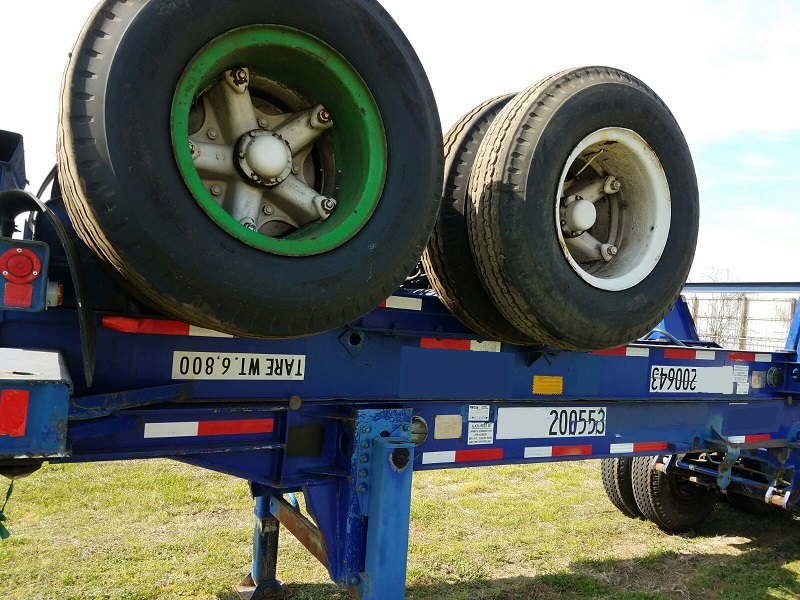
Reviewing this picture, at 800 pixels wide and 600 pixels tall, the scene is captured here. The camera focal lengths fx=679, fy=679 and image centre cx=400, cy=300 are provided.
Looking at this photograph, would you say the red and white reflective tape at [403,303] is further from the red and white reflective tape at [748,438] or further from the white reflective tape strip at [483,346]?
the red and white reflective tape at [748,438]

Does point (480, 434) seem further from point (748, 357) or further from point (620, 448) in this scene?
point (748, 357)

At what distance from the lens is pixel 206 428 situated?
249 cm

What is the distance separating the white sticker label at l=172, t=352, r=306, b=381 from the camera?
241 centimetres

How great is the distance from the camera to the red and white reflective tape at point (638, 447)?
3.50 metres

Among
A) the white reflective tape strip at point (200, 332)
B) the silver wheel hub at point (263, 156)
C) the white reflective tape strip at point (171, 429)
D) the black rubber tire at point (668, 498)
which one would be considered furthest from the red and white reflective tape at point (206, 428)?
the black rubber tire at point (668, 498)

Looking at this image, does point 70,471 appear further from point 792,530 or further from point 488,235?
point 792,530

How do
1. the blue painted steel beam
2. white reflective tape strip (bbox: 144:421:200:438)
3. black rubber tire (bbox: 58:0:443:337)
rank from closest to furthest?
1. black rubber tire (bbox: 58:0:443:337)
2. white reflective tape strip (bbox: 144:421:200:438)
3. the blue painted steel beam

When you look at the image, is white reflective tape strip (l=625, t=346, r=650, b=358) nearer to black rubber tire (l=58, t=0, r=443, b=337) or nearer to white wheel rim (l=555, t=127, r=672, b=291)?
white wheel rim (l=555, t=127, r=672, b=291)

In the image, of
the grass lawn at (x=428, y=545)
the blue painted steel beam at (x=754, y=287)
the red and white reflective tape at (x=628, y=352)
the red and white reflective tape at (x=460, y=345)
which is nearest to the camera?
the red and white reflective tape at (x=460, y=345)

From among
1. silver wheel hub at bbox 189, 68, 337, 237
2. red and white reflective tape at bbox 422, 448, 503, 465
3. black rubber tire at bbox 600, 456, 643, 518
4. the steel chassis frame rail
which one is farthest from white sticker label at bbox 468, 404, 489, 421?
black rubber tire at bbox 600, 456, 643, 518

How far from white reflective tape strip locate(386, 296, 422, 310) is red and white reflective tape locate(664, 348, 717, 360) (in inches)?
60.6

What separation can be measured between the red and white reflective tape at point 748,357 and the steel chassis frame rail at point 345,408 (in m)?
0.32

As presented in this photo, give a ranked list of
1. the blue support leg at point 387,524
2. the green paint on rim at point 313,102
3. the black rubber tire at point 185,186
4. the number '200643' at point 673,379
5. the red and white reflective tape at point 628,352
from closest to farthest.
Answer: the black rubber tire at point 185,186 < the green paint on rim at point 313,102 < the blue support leg at point 387,524 < the red and white reflective tape at point 628,352 < the number '200643' at point 673,379

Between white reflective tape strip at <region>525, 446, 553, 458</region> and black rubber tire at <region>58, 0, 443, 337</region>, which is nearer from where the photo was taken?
black rubber tire at <region>58, 0, 443, 337</region>
